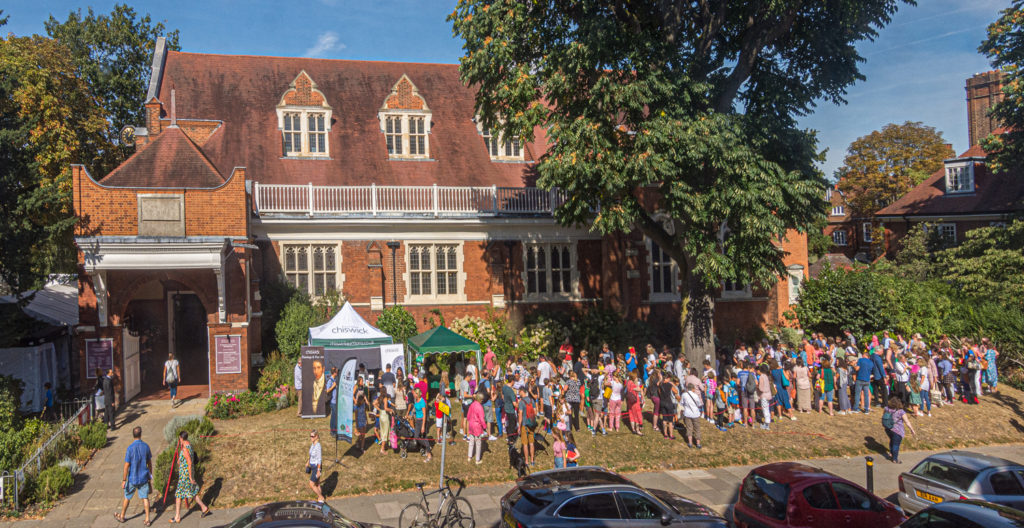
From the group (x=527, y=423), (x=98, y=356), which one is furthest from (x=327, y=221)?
(x=527, y=423)

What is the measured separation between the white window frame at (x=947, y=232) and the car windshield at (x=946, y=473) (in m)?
28.1

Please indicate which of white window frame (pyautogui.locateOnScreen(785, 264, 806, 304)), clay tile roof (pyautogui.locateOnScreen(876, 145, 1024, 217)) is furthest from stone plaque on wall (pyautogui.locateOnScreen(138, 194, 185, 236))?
clay tile roof (pyautogui.locateOnScreen(876, 145, 1024, 217))

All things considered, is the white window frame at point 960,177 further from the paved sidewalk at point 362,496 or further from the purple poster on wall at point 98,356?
the purple poster on wall at point 98,356

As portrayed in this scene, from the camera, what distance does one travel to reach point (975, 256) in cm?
2933

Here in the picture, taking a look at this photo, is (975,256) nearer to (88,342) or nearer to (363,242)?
(363,242)

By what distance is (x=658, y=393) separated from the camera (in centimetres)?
1680

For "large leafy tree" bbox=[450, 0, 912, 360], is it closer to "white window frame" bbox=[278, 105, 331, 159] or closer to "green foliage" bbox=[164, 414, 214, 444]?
"white window frame" bbox=[278, 105, 331, 159]

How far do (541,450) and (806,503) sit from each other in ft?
22.7

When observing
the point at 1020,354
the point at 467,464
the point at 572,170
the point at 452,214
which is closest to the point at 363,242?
the point at 452,214

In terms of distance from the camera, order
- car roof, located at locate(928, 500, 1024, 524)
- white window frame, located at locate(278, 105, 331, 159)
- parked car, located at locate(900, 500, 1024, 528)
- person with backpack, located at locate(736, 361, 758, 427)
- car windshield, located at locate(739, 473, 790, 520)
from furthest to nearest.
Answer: white window frame, located at locate(278, 105, 331, 159), person with backpack, located at locate(736, 361, 758, 427), car windshield, located at locate(739, 473, 790, 520), car roof, located at locate(928, 500, 1024, 524), parked car, located at locate(900, 500, 1024, 528)

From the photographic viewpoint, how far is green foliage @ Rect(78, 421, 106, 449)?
586 inches

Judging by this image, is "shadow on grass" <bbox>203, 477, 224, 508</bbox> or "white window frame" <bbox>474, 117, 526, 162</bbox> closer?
"shadow on grass" <bbox>203, 477, 224, 508</bbox>

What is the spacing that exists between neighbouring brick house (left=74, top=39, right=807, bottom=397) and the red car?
43.0 feet

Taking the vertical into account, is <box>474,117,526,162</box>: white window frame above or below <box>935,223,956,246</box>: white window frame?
above
